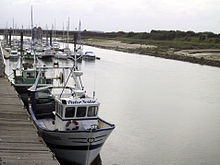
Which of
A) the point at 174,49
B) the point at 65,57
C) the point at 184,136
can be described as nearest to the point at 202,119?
the point at 184,136

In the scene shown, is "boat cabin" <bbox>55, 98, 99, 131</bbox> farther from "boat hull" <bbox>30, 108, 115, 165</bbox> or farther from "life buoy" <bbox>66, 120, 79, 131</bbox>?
"boat hull" <bbox>30, 108, 115, 165</bbox>

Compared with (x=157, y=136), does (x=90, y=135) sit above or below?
above

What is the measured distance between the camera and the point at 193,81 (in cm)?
4828

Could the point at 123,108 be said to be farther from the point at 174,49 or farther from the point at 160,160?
the point at 174,49

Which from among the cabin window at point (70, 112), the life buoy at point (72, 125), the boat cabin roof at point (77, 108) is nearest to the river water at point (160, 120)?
the life buoy at point (72, 125)

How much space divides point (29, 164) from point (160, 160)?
9173mm

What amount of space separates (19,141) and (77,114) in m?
3.16

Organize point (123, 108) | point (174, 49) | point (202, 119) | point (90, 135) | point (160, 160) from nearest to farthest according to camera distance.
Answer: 1. point (90, 135)
2. point (160, 160)
3. point (202, 119)
4. point (123, 108)
5. point (174, 49)

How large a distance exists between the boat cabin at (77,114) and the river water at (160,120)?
3099 millimetres

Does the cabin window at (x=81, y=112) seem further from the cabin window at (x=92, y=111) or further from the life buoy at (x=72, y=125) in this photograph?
the life buoy at (x=72, y=125)

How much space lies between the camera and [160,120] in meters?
26.3

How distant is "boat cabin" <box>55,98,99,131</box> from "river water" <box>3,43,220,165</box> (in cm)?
310

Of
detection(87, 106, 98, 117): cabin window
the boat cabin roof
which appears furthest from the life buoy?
detection(87, 106, 98, 117): cabin window

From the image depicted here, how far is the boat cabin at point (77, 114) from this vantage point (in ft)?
50.5
